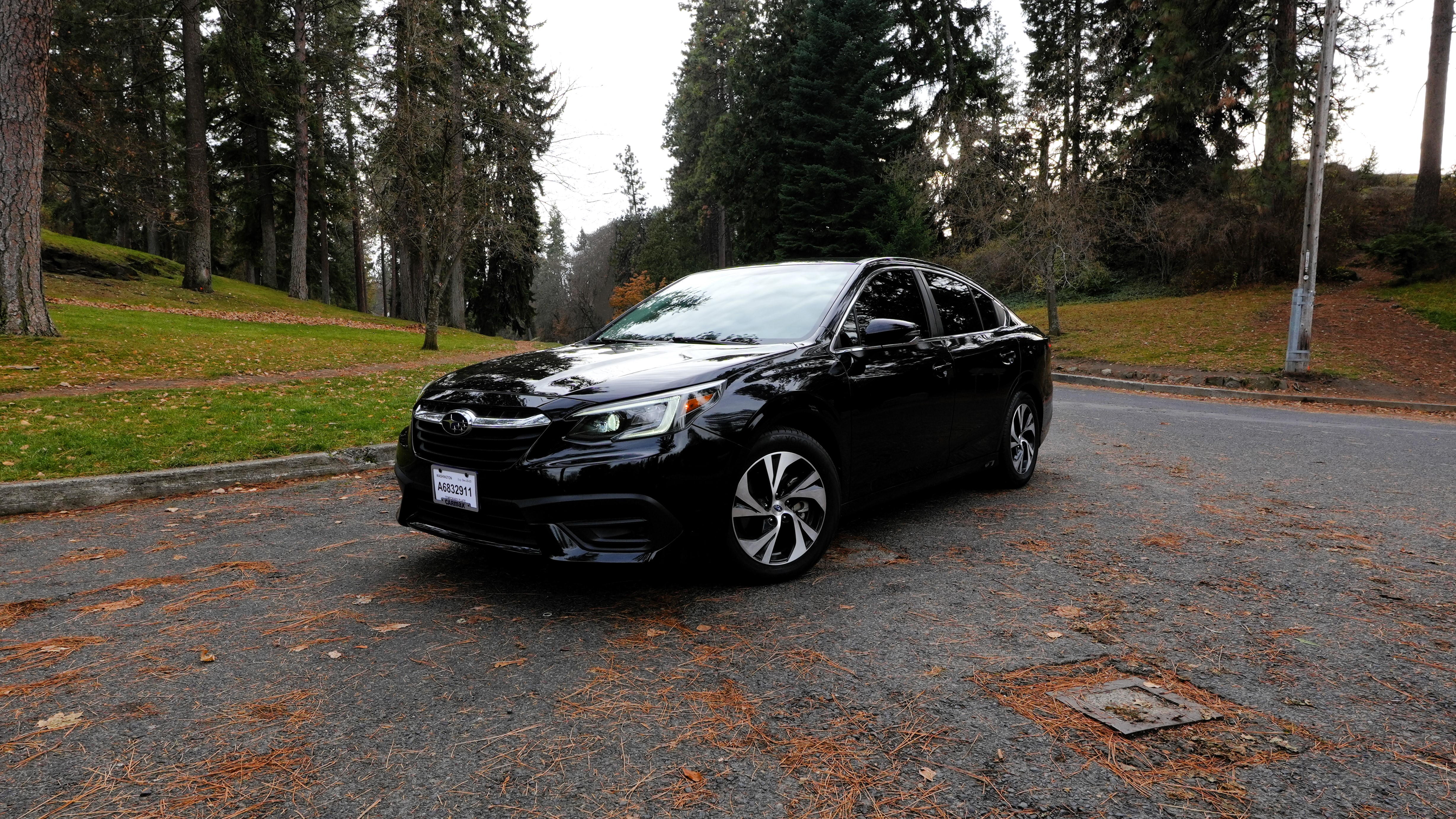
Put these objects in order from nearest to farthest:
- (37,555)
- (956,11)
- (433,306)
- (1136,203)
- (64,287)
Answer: (37,555), (433,306), (64,287), (1136,203), (956,11)

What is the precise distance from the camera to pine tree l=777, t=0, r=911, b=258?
34500 mm

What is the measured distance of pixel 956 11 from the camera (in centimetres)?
3684

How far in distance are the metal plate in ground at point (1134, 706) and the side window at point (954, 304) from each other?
2.88 metres

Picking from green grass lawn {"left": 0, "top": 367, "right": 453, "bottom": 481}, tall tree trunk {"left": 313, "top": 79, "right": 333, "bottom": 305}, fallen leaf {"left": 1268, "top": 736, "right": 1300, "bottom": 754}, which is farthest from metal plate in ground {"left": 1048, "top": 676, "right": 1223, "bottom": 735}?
tall tree trunk {"left": 313, "top": 79, "right": 333, "bottom": 305}

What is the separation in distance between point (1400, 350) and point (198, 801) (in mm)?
21337

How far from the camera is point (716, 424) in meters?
3.56

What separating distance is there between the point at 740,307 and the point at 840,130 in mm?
33174

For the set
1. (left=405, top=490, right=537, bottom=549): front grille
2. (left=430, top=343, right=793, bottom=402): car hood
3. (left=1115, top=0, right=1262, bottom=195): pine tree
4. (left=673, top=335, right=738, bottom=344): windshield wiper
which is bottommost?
(left=405, top=490, right=537, bottom=549): front grille

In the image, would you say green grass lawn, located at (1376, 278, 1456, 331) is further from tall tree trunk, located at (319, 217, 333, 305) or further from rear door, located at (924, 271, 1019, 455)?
tall tree trunk, located at (319, 217, 333, 305)

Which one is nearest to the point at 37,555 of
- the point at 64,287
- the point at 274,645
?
the point at 274,645

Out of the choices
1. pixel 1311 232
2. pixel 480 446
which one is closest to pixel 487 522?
pixel 480 446

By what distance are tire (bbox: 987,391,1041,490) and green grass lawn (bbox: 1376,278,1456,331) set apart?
1832 cm

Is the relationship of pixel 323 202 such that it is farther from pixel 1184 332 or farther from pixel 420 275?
pixel 1184 332

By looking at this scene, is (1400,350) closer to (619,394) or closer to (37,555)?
(619,394)
